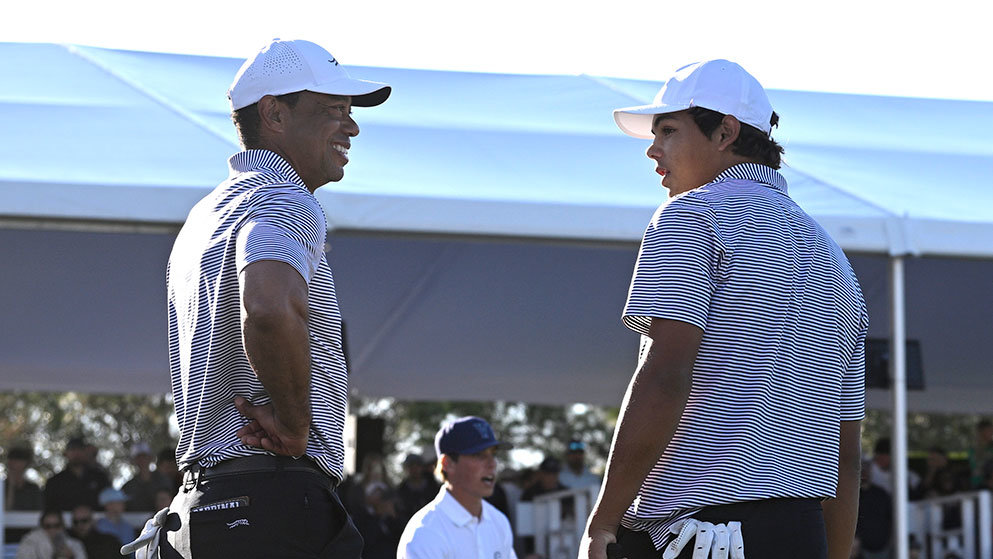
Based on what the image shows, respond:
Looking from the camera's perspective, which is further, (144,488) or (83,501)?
(144,488)

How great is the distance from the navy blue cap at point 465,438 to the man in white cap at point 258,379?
127 inches

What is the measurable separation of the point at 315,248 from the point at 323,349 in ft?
0.56

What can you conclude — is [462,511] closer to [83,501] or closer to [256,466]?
[256,466]

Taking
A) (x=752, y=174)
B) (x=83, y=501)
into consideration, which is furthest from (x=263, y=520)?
(x=83, y=501)

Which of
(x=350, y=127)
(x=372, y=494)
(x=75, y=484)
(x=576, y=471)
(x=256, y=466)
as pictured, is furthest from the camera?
(x=576, y=471)

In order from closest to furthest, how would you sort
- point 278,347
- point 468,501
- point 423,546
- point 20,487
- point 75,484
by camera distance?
point 278,347 < point 423,546 < point 468,501 < point 75,484 < point 20,487

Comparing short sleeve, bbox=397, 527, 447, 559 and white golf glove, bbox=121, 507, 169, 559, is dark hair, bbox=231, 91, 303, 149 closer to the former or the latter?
white golf glove, bbox=121, 507, 169, 559

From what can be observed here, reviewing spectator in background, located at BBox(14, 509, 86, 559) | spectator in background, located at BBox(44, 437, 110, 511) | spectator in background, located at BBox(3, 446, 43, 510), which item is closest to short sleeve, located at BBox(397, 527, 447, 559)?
spectator in background, located at BBox(14, 509, 86, 559)

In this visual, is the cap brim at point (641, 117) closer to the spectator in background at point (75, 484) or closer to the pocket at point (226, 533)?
the pocket at point (226, 533)

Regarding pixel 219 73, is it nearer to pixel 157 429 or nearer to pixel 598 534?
pixel 598 534

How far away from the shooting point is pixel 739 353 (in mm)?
2268

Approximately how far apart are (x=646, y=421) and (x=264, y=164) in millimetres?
819

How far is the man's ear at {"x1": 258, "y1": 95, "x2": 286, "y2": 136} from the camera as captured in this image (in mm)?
2480

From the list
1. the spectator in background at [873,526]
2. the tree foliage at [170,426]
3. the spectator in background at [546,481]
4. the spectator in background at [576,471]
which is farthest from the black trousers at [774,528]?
the tree foliage at [170,426]
